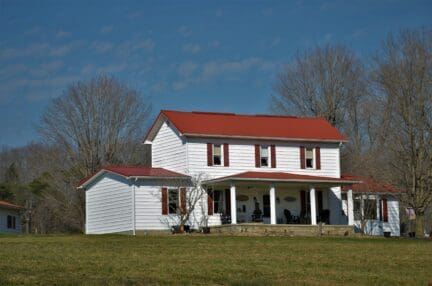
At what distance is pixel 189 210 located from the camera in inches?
1811

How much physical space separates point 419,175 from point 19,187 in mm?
37192

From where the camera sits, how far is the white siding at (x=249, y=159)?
4828 cm

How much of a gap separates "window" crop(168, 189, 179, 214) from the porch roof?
67.2 inches

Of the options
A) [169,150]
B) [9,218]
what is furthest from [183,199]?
[9,218]

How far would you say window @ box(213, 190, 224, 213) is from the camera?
159 ft

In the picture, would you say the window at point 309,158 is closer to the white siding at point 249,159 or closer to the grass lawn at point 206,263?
the white siding at point 249,159

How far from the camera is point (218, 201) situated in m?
48.6

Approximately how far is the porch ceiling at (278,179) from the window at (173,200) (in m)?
1.65

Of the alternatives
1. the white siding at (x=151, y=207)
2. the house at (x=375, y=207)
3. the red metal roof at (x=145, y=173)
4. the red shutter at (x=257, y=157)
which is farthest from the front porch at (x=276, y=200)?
the white siding at (x=151, y=207)

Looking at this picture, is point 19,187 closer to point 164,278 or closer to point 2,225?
point 2,225

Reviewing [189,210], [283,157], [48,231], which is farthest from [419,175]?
[48,231]

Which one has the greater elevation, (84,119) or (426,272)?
(84,119)

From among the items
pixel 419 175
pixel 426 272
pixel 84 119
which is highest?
pixel 84 119

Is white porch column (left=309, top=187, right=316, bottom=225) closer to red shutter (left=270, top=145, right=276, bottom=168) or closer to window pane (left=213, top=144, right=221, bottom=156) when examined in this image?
red shutter (left=270, top=145, right=276, bottom=168)
